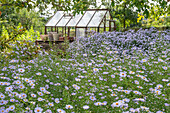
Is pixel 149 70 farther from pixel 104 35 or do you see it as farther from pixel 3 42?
pixel 104 35

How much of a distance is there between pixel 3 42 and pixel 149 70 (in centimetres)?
270

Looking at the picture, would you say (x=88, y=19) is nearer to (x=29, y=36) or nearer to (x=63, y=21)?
(x=63, y=21)

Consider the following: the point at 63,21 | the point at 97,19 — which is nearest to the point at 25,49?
the point at 97,19

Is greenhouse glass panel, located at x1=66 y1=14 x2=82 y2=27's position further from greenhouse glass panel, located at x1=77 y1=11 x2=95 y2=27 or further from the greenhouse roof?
greenhouse glass panel, located at x1=77 y1=11 x2=95 y2=27

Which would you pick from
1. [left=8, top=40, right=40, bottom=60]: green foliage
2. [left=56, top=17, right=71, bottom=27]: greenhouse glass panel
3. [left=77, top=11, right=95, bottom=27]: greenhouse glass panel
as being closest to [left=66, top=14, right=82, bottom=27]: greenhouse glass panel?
[left=77, top=11, right=95, bottom=27]: greenhouse glass panel

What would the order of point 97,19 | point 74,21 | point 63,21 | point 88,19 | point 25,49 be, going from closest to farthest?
point 25,49 < point 97,19 < point 88,19 < point 74,21 < point 63,21

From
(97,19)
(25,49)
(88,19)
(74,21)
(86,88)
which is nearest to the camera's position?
(86,88)

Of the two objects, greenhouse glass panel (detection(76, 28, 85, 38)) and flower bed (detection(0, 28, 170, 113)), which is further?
greenhouse glass panel (detection(76, 28, 85, 38))

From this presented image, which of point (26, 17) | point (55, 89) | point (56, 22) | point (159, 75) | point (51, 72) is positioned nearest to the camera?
point (55, 89)

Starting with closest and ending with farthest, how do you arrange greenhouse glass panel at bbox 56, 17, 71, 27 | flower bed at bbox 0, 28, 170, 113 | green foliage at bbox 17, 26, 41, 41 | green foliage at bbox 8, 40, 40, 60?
flower bed at bbox 0, 28, 170, 113 → green foliage at bbox 8, 40, 40, 60 → green foliage at bbox 17, 26, 41, 41 → greenhouse glass panel at bbox 56, 17, 71, 27

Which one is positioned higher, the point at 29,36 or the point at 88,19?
the point at 88,19

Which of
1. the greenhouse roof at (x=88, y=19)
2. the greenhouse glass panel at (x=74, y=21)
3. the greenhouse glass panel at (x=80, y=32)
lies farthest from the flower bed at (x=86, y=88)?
the greenhouse glass panel at (x=74, y=21)

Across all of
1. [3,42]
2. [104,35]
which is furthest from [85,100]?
[104,35]

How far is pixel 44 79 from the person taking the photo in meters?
3.21
